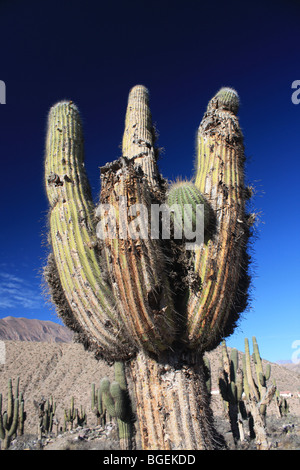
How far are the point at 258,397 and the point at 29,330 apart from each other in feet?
513

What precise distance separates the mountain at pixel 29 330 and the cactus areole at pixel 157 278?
449 feet

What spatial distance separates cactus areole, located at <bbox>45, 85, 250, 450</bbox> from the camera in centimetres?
276

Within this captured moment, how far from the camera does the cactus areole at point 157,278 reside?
9.07 ft

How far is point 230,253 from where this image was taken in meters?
3.10

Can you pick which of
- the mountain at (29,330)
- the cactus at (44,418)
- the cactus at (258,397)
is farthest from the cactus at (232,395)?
the mountain at (29,330)

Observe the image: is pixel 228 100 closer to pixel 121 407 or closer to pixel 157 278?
pixel 157 278

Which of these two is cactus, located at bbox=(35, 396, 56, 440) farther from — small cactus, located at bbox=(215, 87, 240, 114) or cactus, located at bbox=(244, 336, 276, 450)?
small cactus, located at bbox=(215, 87, 240, 114)

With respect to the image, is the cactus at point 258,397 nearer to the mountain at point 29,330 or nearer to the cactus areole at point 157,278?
the cactus areole at point 157,278

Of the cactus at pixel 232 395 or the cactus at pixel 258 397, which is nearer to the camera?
the cactus at pixel 258 397

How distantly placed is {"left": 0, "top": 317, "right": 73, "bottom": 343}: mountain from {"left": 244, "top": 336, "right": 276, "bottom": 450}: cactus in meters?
129

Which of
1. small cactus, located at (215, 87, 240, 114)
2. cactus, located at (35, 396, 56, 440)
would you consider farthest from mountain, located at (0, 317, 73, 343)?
small cactus, located at (215, 87, 240, 114)

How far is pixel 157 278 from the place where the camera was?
277 centimetres

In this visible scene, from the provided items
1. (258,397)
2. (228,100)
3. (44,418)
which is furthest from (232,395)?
(44,418)
